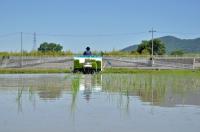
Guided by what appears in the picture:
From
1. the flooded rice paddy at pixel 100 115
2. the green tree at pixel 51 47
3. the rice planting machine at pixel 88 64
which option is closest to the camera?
the flooded rice paddy at pixel 100 115

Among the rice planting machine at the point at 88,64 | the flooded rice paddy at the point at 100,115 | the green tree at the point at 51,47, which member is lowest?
the flooded rice paddy at the point at 100,115

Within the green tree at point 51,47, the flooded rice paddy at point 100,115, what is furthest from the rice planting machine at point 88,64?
the green tree at point 51,47

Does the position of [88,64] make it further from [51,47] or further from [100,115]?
[51,47]

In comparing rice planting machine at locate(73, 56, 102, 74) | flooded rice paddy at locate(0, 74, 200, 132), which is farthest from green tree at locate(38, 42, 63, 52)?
flooded rice paddy at locate(0, 74, 200, 132)

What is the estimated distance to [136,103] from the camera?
32.3 feet

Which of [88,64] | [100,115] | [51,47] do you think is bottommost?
[100,115]

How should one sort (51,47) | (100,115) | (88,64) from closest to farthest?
(100,115) < (88,64) < (51,47)

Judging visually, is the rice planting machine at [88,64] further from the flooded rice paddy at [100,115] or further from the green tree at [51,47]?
the green tree at [51,47]

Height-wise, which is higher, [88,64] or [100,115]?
[88,64]

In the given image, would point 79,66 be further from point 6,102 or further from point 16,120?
point 16,120

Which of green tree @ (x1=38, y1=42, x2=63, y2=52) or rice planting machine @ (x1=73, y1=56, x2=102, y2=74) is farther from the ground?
green tree @ (x1=38, y1=42, x2=63, y2=52)

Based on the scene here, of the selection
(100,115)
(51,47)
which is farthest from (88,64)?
(51,47)

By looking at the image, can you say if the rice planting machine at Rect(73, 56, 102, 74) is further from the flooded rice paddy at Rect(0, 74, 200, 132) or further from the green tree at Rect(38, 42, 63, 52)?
the green tree at Rect(38, 42, 63, 52)

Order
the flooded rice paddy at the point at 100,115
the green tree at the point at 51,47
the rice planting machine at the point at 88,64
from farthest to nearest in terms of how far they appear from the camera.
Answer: the green tree at the point at 51,47
the rice planting machine at the point at 88,64
the flooded rice paddy at the point at 100,115
